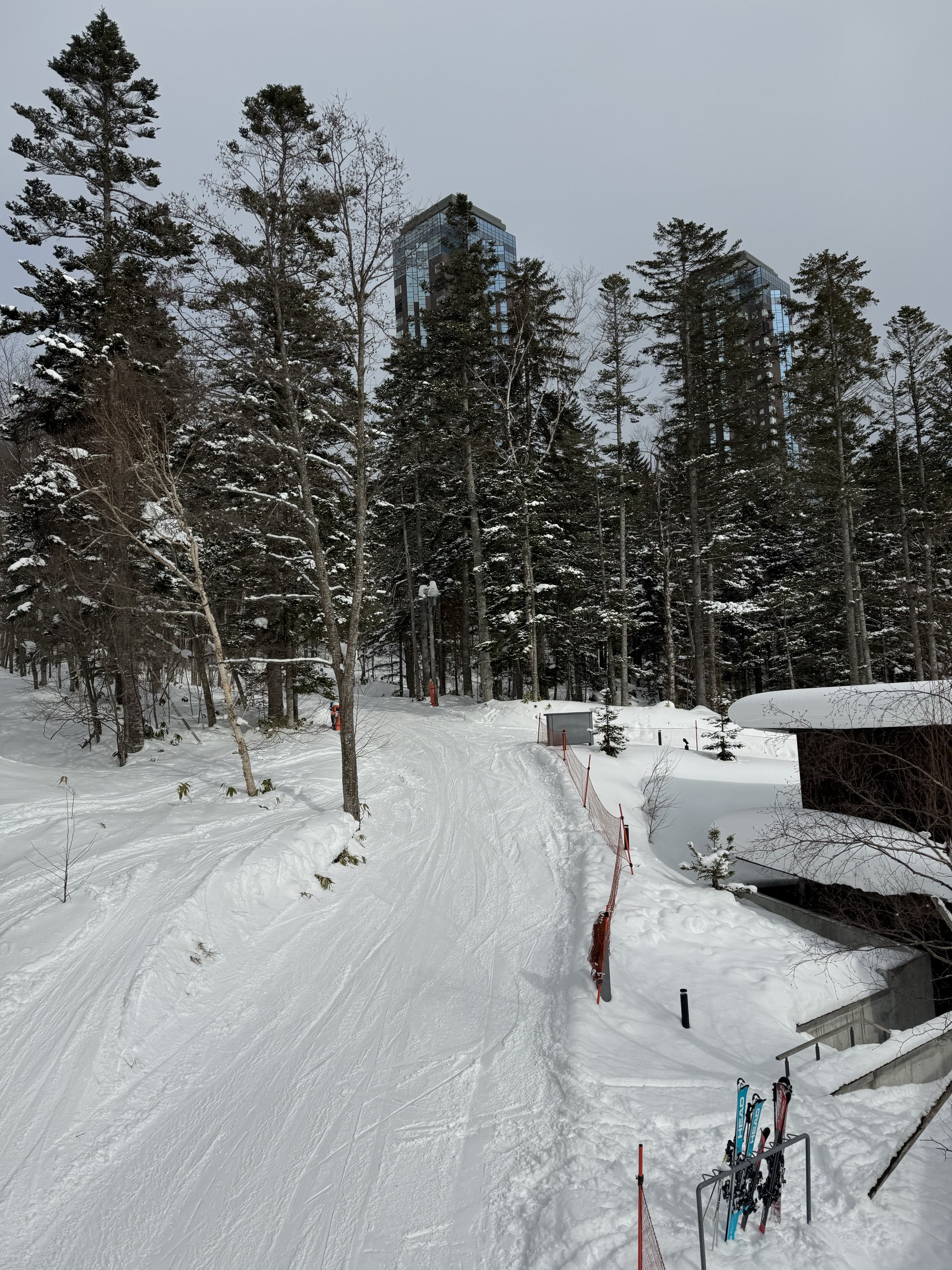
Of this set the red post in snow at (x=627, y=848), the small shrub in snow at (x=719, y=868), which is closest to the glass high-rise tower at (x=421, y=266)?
the red post in snow at (x=627, y=848)

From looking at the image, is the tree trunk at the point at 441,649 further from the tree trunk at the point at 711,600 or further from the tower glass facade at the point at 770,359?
the tower glass facade at the point at 770,359

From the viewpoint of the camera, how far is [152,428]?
12.5m

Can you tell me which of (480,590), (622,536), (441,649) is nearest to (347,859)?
(480,590)

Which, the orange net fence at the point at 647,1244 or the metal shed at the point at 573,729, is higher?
the metal shed at the point at 573,729

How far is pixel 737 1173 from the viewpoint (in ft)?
14.7

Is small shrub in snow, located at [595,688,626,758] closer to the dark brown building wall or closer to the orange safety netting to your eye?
the dark brown building wall

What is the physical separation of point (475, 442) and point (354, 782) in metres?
17.5

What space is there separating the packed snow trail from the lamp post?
1694 cm

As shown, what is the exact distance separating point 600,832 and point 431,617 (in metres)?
22.4

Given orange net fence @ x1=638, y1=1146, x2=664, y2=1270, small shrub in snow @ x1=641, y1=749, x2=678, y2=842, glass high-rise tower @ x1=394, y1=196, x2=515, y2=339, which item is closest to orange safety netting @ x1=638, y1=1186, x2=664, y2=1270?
orange net fence @ x1=638, y1=1146, x2=664, y2=1270

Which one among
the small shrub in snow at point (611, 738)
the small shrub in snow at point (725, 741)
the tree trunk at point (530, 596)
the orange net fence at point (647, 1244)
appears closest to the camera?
the orange net fence at point (647, 1244)

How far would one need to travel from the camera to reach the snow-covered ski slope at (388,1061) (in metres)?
4.46

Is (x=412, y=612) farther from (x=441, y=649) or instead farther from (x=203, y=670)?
(x=203, y=670)

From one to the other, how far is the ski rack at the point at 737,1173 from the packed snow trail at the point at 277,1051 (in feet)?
3.91
